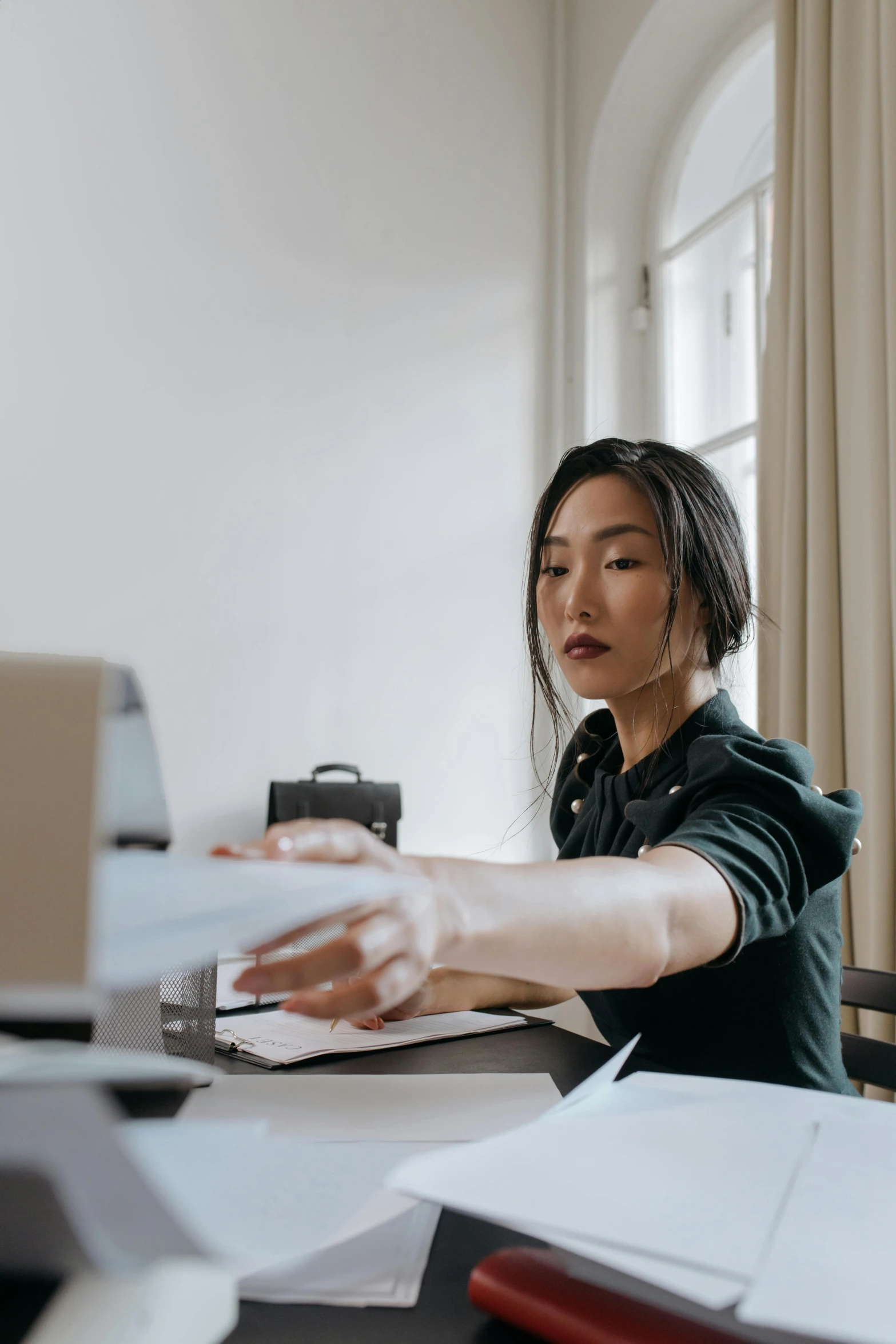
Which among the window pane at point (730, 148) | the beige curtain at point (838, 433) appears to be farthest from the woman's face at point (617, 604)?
the window pane at point (730, 148)

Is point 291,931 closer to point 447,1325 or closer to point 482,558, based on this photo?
point 447,1325

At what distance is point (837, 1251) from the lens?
1.09 ft

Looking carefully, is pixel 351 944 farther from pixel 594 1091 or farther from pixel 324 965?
pixel 594 1091

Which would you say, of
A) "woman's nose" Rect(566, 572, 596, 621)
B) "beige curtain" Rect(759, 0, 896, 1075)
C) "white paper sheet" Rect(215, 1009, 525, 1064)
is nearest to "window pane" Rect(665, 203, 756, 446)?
"beige curtain" Rect(759, 0, 896, 1075)

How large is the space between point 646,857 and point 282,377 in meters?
2.11

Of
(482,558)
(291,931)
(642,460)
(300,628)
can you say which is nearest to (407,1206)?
(291,931)

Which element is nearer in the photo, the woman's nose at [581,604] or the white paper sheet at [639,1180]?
the white paper sheet at [639,1180]

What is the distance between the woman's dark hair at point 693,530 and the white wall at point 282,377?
1.45m

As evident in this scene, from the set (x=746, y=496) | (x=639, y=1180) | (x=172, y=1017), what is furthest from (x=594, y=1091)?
(x=746, y=496)

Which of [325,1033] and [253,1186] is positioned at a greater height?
[253,1186]

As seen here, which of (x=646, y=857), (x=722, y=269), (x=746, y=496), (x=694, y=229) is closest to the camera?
(x=646, y=857)

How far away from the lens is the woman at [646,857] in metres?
0.38

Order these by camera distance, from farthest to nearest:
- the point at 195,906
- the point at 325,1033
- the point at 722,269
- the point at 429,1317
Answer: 1. the point at 722,269
2. the point at 325,1033
3. the point at 429,1317
4. the point at 195,906

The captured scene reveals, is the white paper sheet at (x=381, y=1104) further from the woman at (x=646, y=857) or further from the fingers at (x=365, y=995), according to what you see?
the fingers at (x=365, y=995)
